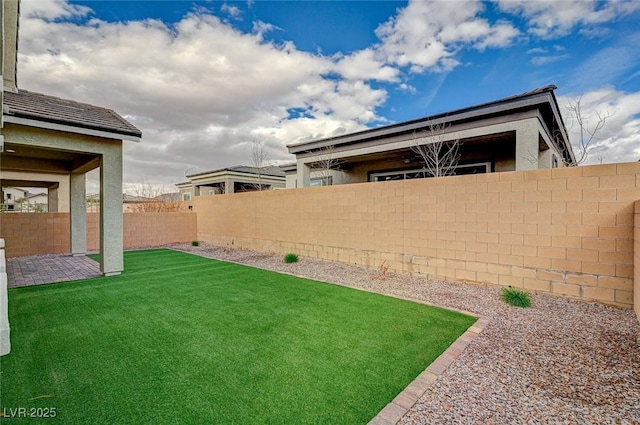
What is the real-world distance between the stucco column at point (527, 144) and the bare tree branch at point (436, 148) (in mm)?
1787

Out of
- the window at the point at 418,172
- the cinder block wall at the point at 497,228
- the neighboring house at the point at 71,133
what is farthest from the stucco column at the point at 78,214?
the window at the point at 418,172

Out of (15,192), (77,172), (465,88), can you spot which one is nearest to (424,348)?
(465,88)

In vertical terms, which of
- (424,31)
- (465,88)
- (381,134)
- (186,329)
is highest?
(424,31)

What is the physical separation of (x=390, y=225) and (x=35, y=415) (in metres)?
6.94

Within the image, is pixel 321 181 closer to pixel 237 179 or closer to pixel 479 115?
pixel 479 115

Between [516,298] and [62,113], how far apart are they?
10.5 m

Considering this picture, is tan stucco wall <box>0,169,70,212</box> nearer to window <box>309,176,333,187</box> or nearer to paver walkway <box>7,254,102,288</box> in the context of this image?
paver walkway <box>7,254,102,288</box>

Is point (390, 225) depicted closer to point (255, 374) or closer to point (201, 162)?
point (255, 374)

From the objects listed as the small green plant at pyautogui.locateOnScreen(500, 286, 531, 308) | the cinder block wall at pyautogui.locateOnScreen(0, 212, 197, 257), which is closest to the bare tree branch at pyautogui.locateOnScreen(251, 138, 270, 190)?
the cinder block wall at pyautogui.locateOnScreen(0, 212, 197, 257)

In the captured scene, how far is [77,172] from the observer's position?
10.6 meters

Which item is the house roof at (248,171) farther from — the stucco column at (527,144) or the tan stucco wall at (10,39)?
the stucco column at (527,144)

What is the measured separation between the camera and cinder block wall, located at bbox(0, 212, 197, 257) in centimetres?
1057

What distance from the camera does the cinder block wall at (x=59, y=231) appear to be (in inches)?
416

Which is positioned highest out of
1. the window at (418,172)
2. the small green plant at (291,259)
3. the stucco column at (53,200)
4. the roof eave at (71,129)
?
the roof eave at (71,129)
